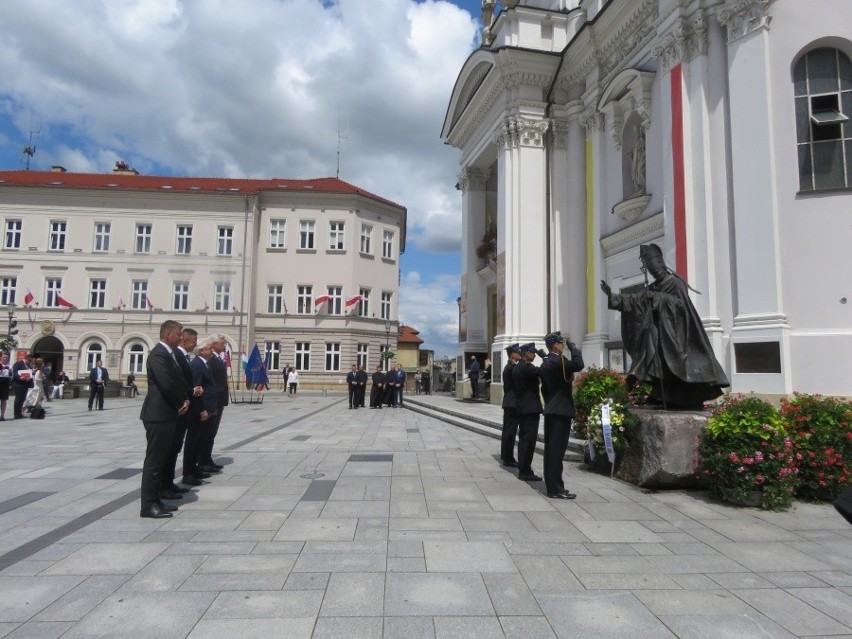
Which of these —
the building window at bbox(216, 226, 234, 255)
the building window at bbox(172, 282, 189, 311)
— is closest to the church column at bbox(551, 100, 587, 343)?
the building window at bbox(216, 226, 234, 255)

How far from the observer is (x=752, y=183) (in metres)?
13.0

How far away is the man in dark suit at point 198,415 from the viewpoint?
722 centimetres

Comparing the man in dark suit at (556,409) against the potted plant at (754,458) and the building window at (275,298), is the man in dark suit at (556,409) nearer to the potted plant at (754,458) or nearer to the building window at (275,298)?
the potted plant at (754,458)

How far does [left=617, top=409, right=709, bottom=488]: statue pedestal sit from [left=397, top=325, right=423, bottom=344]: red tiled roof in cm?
5016

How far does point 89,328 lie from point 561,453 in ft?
137

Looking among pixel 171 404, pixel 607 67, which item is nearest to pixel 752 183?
pixel 607 67

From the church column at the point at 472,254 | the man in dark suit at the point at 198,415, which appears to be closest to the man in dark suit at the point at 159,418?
the man in dark suit at the point at 198,415

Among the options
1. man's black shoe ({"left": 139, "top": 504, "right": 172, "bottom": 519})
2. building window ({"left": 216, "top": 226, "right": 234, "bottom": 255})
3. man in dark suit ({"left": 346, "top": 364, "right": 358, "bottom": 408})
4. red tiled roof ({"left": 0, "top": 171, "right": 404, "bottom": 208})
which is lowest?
man's black shoe ({"left": 139, "top": 504, "right": 172, "bottom": 519})

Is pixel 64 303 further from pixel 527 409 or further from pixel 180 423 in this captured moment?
pixel 527 409

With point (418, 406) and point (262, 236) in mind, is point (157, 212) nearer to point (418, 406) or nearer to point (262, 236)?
point (262, 236)

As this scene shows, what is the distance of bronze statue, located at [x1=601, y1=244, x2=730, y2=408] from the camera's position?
7117 mm

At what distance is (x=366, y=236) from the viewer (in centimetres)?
4341

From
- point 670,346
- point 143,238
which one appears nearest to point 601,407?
point 670,346

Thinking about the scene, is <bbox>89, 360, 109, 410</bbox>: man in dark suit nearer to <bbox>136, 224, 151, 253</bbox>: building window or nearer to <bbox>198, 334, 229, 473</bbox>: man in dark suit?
<bbox>198, 334, 229, 473</bbox>: man in dark suit
